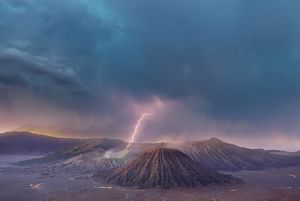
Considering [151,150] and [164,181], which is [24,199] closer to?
[164,181]

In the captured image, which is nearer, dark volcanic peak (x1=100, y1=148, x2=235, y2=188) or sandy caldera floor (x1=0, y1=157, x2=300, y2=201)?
sandy caldera floor (x1=0, y1=157, x2=300, y2=201)

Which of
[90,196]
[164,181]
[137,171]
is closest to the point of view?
[90,196]

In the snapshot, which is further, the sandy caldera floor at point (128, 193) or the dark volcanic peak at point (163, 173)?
the dark volcanic peak at point (163, 173)

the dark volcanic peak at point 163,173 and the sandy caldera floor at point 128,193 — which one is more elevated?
the dark volcanic peak at point 163,173

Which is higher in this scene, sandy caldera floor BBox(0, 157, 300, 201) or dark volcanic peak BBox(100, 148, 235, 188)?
dark volcanic peak BBox(100, 148, 235, 188)

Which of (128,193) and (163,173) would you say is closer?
(128,193)

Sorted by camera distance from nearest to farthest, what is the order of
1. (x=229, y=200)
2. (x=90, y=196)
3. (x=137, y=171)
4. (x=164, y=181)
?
1. (x=229, y=200)
2. (x=90, y=196)
3. (x=164, y=181)
4. (x=137, y=171)

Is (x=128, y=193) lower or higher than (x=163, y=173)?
lower

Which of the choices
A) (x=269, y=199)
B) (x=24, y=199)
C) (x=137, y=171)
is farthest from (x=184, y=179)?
(x=24, y=199)
